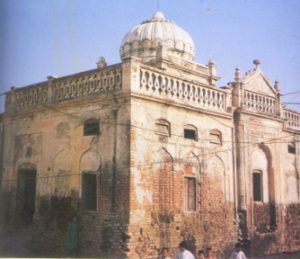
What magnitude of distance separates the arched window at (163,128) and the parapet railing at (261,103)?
171 inches

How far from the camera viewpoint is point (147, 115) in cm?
1340

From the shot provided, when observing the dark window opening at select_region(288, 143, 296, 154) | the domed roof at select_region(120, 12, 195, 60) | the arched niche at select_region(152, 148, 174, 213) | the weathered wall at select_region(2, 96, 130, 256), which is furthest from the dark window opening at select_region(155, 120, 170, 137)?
the dark window opening at select_region(288, 143, 296, 154)

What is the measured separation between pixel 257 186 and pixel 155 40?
703 cm

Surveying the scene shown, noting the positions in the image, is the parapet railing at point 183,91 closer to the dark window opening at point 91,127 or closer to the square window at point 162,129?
the square window at point 162,129

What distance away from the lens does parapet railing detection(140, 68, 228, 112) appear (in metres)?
13.6

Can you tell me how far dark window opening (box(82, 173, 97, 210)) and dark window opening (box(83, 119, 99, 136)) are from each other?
4.07 ft

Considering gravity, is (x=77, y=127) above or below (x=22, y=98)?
below

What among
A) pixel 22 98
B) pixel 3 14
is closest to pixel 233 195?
pixel 22 98

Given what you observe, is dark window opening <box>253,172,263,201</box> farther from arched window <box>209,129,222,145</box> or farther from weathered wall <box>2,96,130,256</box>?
weathered wall <box>2,96,130,256</box>

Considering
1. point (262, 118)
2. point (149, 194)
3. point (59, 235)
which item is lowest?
point (59, 235)

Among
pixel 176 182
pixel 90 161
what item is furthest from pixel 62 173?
pixel 176 182

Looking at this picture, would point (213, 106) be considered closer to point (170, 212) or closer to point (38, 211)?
point (170, 212)

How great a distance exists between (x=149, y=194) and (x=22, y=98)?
606cm

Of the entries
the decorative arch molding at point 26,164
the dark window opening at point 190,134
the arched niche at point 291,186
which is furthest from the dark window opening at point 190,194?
the arched niche at point 291,186
